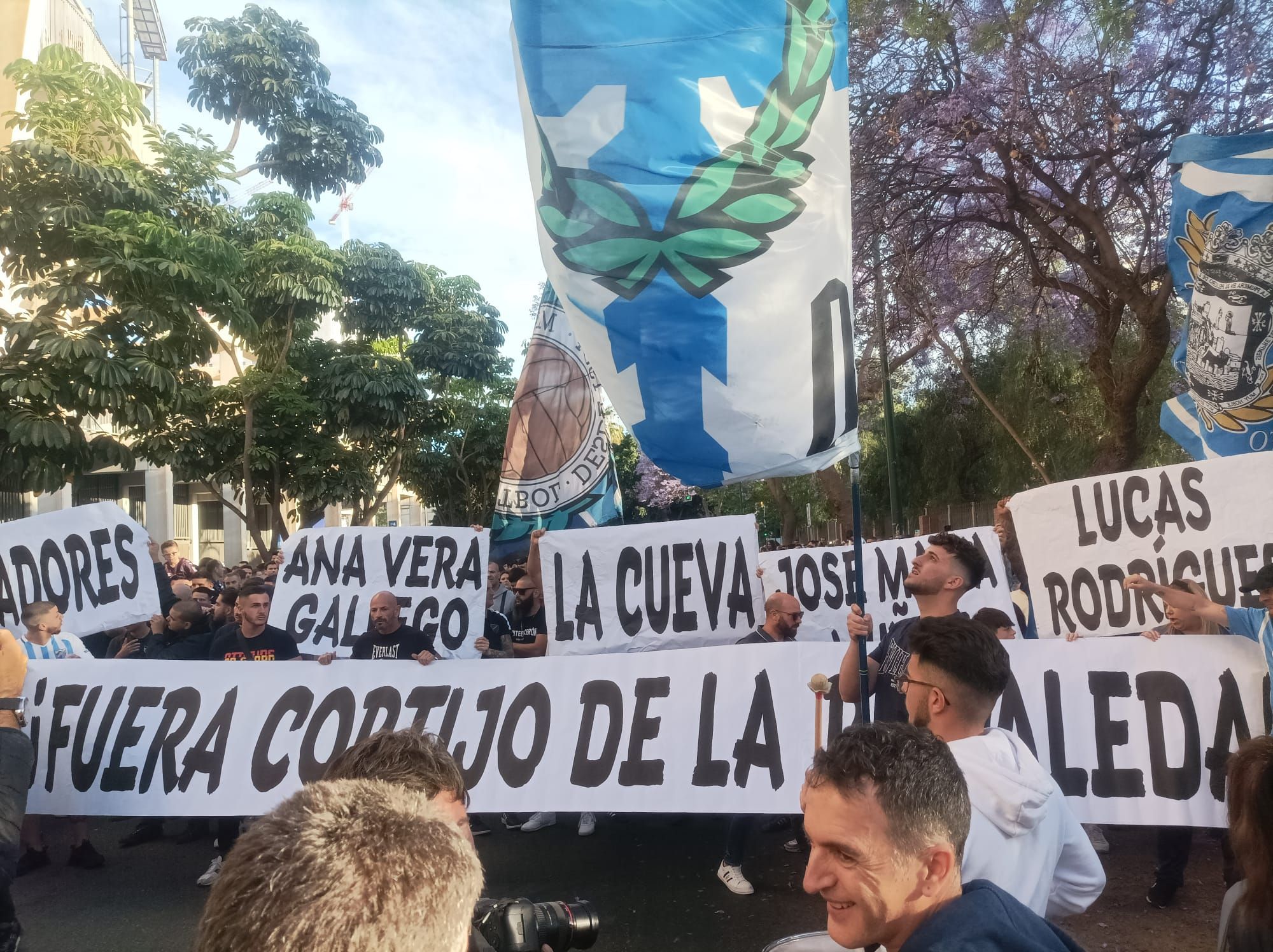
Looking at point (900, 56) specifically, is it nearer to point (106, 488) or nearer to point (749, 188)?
point (749, 188)

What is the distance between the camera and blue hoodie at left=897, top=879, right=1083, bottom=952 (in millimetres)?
1398

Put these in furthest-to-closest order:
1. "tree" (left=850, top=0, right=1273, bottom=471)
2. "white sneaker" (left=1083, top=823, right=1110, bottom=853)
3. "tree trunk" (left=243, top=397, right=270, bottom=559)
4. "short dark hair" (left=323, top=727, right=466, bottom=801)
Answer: "tree trunk" (left=243, top=397, right=270, bottom=559) < "tree" (left=850, top=0, right=1273, bottom=471) < "white sneaker" (left=1083, top=823, right=1110, bottom=853) < "short dark hair" (left=323, top=727, right=466, bottom=801)

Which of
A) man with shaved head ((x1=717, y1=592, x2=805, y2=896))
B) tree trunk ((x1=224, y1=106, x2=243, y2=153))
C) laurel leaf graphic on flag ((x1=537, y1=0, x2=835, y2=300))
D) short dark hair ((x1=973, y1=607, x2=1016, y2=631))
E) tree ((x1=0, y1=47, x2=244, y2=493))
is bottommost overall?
man with shaved head ((x1=717, y1=592, x2=805, y2=896))

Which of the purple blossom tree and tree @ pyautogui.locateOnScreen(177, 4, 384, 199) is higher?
tree @ pyautogui.locateOnScreen(177, 4, 384, 199)

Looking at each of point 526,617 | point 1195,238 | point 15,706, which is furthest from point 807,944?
point 526,617

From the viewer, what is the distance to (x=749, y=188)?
12.7 ft

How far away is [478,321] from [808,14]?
23241 millimetres

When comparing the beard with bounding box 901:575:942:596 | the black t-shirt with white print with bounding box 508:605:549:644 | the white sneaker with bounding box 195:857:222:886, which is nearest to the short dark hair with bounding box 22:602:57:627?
the white sneaker with bounding box 195:857:222:886

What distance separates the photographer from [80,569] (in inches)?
233

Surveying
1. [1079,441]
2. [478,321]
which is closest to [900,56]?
[1079,441]

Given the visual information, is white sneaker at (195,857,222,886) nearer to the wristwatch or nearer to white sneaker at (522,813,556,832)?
the wristwatch

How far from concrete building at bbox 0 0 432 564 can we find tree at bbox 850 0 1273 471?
10.2m

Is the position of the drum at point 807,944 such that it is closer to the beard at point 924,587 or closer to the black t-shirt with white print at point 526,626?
the beard at point 924,587

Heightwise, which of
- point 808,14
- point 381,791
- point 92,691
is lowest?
point 92,691
